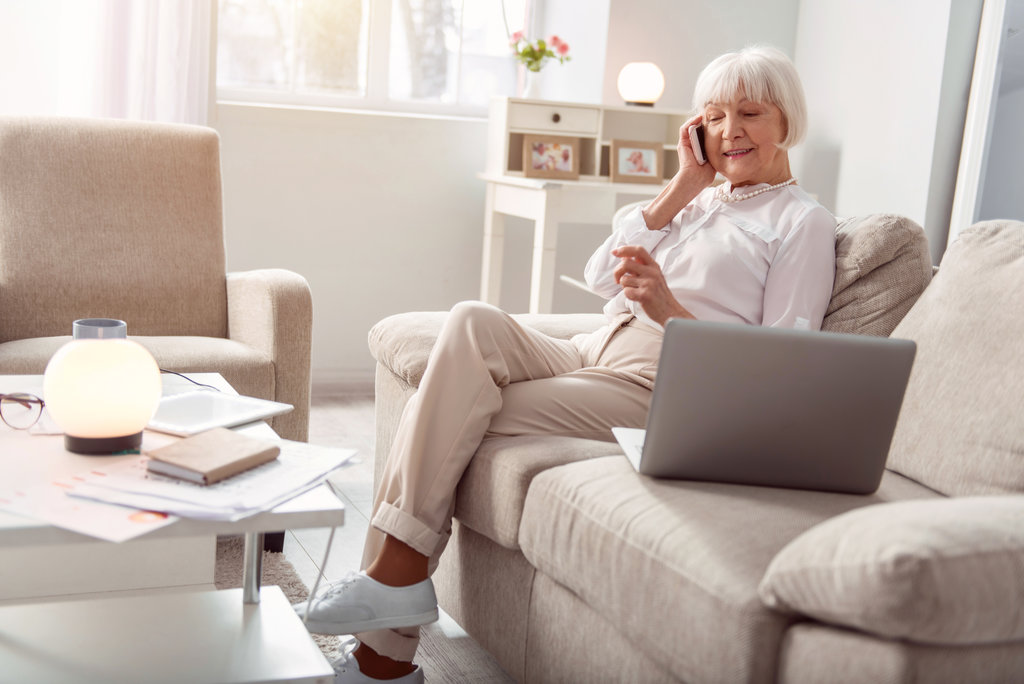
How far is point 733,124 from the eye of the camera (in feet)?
6.47

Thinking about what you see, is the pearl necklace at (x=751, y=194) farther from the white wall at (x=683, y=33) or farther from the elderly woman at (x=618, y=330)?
the white wall at (x=683, y=33)

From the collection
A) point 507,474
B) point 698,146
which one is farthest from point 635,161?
point 507,474

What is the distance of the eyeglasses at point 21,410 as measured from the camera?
4.82 feet

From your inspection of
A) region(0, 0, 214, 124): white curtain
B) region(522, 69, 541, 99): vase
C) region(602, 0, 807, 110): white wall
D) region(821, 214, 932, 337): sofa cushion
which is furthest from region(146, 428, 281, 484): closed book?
region(602, 0, 807, 110): white wall

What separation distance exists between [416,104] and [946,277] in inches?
101

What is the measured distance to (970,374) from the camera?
155cm

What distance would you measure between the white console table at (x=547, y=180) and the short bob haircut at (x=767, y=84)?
4.39ft

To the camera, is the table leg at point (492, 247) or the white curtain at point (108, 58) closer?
the white curtain at point (108, 58)

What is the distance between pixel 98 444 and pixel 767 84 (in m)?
1.35

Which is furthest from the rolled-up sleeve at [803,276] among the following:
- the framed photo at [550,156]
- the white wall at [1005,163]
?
the framed photo at [550,156]

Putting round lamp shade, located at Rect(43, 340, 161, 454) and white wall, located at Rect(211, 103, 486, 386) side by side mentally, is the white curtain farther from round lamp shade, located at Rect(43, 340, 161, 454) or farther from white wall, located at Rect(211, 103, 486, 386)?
round lamp shade, located at Rect(43, 340, 161, 454)

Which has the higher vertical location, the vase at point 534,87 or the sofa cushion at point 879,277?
the vase at point 534,87

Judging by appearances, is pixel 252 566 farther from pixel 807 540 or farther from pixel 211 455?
pixel 807 540

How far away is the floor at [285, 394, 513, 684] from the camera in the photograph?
1.76 meters
